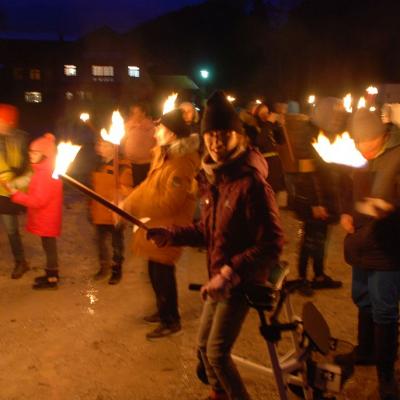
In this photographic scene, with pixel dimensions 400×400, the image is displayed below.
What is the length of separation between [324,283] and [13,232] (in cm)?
377

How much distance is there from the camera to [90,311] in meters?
5.54

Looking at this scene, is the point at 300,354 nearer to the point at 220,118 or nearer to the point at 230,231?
the point at 230,231

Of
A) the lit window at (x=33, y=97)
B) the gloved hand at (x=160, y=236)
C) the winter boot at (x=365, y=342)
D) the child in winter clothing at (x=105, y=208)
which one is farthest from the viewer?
the lit window at (x=33, y=97)

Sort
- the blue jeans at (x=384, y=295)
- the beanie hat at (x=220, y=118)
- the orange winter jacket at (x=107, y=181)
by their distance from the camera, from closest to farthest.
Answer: the beanie hat at (x=220, y=118) → the blue jeans at (x=384, y=295) → the orange winter jacket at (x=107, y=181)

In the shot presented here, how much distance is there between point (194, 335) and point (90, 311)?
Answer: 47.8 inches

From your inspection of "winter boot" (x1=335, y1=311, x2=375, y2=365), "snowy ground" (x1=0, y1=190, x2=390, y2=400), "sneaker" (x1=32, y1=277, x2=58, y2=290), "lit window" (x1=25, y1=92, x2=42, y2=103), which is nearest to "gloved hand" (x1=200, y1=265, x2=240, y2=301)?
"snowy ground" (x1=0, y1=190, x2=390, y2=400)

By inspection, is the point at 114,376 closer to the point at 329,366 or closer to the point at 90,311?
the point at 90,311

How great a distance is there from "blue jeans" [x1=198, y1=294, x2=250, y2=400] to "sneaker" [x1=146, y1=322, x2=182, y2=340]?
5.18ft

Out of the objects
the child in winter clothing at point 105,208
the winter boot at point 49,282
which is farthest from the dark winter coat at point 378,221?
the winter boot at point 49,282

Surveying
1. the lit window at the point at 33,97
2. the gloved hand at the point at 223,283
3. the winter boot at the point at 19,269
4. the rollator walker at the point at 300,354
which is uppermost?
the lit window at the point at 33,97

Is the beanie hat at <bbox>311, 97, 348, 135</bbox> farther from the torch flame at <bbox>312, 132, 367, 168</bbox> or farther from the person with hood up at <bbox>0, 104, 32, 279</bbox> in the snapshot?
the person with hood up at <bbox>0, 104, 32, 279</bbox>

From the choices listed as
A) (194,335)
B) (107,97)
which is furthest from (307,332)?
(107,97)

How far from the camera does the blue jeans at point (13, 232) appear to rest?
6457 millimetres

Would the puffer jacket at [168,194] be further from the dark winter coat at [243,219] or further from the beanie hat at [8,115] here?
the beanie hat at [8,115]
